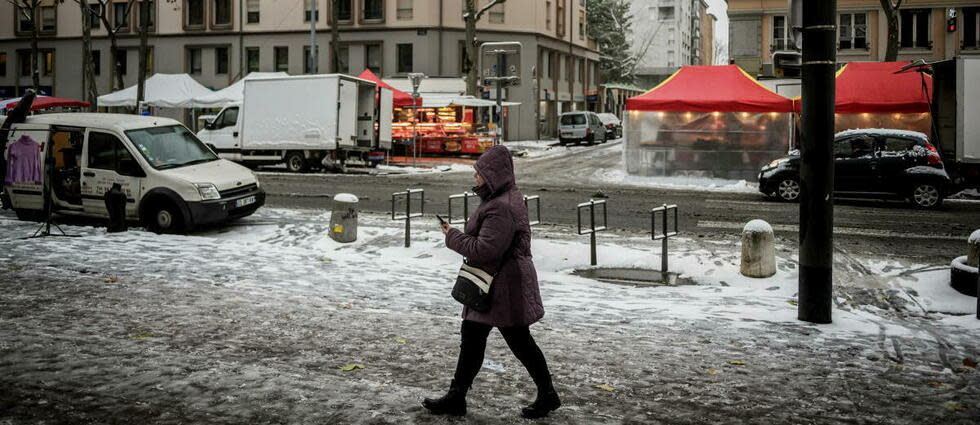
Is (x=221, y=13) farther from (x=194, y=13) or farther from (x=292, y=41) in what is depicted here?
(x=292, y=41)

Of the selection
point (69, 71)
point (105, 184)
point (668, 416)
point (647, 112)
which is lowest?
point (668, 416)

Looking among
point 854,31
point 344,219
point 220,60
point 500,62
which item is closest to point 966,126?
point 500,62

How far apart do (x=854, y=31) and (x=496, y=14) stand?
65.0 ft

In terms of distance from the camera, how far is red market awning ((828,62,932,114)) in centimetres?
2320

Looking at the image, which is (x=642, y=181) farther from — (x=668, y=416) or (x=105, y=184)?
(x=668, y=416)

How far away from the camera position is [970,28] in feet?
142

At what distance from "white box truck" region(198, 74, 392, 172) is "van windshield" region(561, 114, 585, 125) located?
19217mm

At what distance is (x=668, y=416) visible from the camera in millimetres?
5062

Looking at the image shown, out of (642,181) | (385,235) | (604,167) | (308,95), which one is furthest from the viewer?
(604,167)

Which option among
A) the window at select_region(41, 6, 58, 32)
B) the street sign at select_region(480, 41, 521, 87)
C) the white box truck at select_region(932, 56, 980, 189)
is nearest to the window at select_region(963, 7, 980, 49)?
the white box truck at select_region(932, 56, 980, 189)

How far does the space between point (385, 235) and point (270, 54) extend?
141 ft

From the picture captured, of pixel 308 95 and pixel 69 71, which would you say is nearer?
pixel 308 95

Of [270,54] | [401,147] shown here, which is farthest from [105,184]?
[270,54]

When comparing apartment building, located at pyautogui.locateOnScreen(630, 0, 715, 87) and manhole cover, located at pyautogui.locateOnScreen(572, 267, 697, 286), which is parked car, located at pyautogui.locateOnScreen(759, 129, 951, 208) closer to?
manhole cover, located at pyautogui.locateOnScreen(572, 267, 697, 286)
